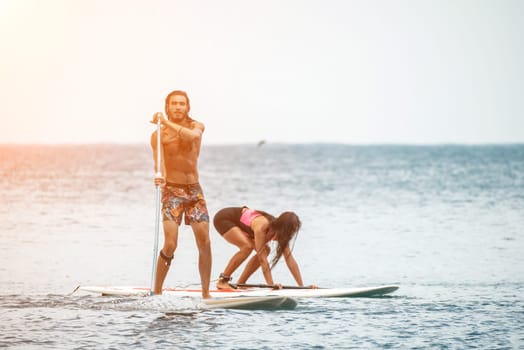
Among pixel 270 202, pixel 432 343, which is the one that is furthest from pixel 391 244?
pixel 270 202

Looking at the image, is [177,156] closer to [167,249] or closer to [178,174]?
[178,174]

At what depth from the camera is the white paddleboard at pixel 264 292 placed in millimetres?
9359

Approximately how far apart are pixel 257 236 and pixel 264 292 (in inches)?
22.0

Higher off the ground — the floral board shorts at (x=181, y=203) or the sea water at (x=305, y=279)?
the floral board shorts at (x=181, y=203)

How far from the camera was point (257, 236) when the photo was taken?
31.0 feet

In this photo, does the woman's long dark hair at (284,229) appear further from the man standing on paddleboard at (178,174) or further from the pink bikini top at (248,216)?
the man standing on paddleboard at (178,174)

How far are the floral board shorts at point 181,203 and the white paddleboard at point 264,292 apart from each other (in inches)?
47.4

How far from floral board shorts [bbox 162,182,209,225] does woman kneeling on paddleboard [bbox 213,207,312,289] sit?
51.0 inches

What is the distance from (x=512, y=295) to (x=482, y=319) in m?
1.70

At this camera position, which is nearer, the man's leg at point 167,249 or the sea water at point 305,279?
the sea water at point 305,279

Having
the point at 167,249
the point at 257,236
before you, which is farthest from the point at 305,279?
the point at 167,249

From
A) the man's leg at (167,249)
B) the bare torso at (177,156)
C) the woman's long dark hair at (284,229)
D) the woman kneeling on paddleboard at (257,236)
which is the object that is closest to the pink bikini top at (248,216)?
the woman kneeling on paddleboard at (257,236)

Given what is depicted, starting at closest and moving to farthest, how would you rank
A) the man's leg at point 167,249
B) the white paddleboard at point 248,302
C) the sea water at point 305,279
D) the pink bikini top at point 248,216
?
the sea water at point 305,279, the man's leg at point 167,249, the white paddleboard at point 248,302, the pink bikini top at point 248,216

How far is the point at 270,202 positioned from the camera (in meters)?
28.6
